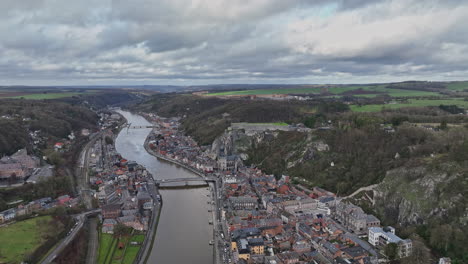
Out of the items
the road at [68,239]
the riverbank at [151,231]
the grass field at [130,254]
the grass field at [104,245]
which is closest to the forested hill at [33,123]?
the road at [68,239]

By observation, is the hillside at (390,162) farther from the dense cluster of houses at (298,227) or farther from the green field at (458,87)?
the green field at (458,87)

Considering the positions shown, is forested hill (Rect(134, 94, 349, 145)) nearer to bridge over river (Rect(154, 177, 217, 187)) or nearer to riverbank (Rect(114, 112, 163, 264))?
bridge over river (Rect(154, 177, 217, 187))

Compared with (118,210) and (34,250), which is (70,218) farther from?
(34,250)

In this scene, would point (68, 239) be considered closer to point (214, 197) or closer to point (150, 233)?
point (150, 233)

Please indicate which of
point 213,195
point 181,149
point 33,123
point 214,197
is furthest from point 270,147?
point 33,123

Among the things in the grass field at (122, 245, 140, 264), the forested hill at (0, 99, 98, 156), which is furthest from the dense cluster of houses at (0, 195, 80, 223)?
the forested hill at (0, 99, 98, 156)

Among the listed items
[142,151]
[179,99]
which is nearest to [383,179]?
[142,151]

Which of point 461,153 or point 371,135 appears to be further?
point 371,135
